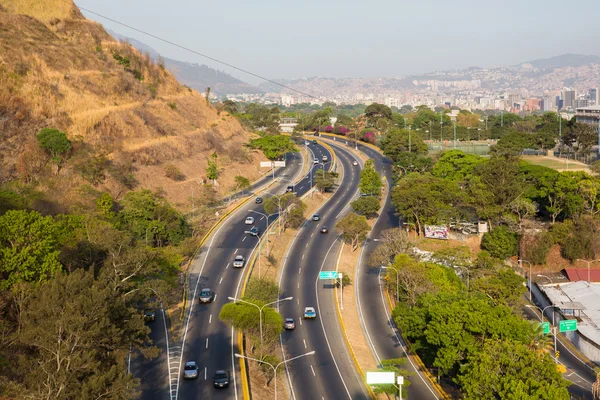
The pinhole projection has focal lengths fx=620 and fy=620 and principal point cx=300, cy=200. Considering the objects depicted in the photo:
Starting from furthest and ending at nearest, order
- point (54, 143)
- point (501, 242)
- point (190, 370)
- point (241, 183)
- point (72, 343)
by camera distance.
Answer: point (241, 183) < point (54, 143) < point (501, 242) < point (190, 370) < point (72, 343)

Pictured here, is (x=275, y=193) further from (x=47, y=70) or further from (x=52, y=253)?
(x=52, y=253)

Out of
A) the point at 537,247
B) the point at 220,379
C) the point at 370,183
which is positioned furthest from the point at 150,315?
the point at 370,183

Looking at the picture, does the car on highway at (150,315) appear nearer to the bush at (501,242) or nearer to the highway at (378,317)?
the highway at (378,317)

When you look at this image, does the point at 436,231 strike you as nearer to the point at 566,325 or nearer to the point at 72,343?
the point at 566,325

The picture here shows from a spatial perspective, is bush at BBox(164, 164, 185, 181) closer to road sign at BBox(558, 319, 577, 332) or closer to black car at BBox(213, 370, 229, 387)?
black car at BBox(213, 370, 229, 387)

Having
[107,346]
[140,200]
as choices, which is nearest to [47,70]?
[140,200]

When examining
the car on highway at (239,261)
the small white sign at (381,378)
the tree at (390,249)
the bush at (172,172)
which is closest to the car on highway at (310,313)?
the car on highway at (239,261)

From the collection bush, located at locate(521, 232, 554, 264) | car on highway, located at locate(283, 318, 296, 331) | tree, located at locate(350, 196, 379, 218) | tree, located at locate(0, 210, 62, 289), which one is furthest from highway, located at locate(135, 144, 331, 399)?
bush, located at locate(521, 232, 554, 264)
